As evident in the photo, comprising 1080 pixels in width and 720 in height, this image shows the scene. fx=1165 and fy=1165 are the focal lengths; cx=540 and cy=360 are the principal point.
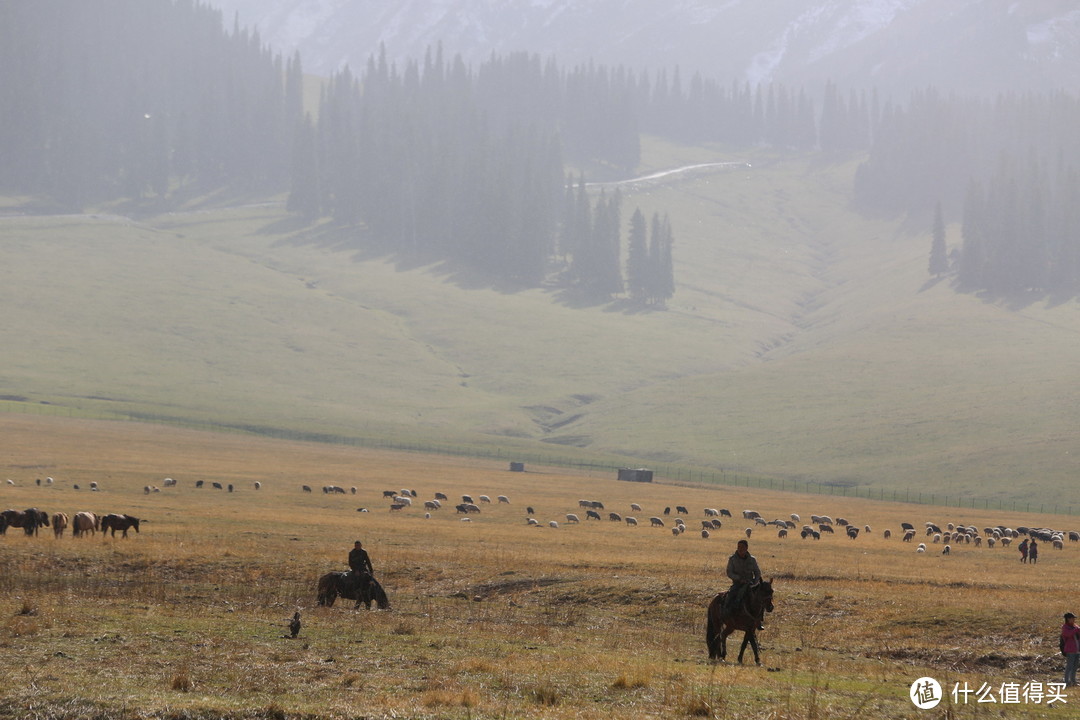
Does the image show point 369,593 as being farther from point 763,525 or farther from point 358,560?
point 763,525

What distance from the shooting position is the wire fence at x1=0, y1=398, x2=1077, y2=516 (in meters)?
104

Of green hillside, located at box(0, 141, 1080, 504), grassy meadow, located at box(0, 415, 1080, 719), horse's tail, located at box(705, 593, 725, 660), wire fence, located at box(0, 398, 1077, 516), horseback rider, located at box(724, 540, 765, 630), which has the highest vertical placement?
green hillside, located at box(0, 141, 1080, 504)

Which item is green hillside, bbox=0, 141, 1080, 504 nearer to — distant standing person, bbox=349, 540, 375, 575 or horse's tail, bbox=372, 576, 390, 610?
horse's tail, bbox=372, 576, 390, 610

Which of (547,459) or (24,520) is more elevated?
(547,459)

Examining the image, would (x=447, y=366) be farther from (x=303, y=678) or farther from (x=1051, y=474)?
(x=303, y=678)

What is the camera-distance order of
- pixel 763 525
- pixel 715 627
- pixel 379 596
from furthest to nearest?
1. pixel 763 525
2. pixel 379 596
3. pixel 715 627

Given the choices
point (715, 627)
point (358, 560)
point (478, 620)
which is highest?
point (358, 560)

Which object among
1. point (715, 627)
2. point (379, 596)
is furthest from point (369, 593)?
Result: point (715, 627)

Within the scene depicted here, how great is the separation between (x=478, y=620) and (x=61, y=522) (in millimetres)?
22111

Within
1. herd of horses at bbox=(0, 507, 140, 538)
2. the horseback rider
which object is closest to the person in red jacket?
the horseback rider

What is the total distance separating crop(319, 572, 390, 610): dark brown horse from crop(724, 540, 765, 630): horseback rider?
9628 mm

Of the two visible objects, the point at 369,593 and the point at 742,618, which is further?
the point at 369,593

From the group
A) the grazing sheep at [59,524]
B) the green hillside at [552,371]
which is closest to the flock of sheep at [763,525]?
the grazing sheep at [59,524]

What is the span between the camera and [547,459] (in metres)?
117
